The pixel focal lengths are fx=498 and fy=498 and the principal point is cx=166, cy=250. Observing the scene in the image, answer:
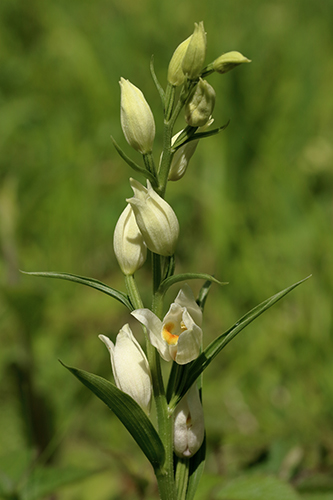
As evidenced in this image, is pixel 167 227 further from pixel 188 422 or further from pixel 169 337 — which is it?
pixel 188 422

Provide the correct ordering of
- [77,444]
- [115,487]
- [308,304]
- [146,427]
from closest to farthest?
1. [146,427]
2. [115,487]
3. [77,444]
4. [308,304]

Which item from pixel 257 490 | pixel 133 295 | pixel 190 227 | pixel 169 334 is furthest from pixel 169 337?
pixel 190 227

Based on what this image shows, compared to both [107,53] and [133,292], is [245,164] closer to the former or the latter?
[107,53]

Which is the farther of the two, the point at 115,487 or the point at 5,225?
the point at 5,225

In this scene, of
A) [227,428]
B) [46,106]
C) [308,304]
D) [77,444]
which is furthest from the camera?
[46,106]

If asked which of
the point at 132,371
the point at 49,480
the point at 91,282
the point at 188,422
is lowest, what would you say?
the point at 49,480

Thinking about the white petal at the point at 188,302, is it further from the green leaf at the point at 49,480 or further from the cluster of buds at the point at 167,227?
the green leaf at the point at 49,480

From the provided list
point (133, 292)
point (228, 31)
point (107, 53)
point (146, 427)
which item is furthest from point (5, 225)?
point (228, 31)
